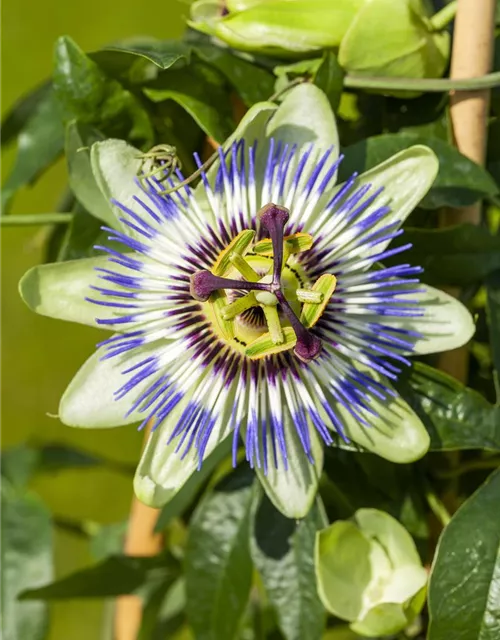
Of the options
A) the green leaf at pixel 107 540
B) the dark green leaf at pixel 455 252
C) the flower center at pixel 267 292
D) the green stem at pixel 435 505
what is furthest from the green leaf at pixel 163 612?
the dark green leaf at pixel 455 252

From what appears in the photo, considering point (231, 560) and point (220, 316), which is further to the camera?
point (231, 560)

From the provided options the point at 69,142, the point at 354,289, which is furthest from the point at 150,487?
the point at 69,142

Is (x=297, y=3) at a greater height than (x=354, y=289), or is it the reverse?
(x=297, y=3)

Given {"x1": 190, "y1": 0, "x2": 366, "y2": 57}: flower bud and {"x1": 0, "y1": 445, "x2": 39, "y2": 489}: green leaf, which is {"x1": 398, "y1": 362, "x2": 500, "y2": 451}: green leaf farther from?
{"x1": 0, "y1": 445, "x2": 39, "y2": 489}: green leaf

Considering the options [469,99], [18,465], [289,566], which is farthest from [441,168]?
[18,465]

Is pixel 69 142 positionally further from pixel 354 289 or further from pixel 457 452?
pixel 457 452

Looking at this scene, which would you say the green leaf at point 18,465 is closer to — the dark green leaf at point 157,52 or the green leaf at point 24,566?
the green leaf at point 24,566

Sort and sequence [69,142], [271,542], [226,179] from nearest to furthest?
[226,179] < [69,142] < [271,542]

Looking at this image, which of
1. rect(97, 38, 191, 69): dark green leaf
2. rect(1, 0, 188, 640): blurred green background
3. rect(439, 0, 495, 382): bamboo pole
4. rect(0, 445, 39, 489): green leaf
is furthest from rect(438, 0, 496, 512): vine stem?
rect(1, 0, 188, 640): blurred green background
